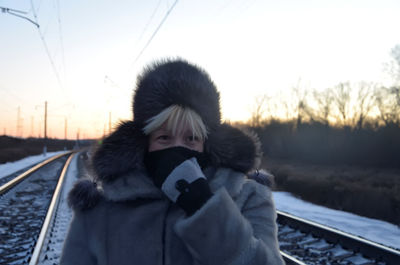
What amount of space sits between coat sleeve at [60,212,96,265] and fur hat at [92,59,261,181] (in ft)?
0.79

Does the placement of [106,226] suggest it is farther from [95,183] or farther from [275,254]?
[275,254]

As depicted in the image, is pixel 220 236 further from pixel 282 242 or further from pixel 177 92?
pixel 282 242

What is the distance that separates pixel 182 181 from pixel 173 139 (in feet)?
1.11

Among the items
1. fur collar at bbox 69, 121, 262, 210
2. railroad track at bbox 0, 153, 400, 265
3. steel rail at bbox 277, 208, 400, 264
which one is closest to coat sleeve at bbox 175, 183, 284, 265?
fur collar at bbox 69, 121, 262, 210

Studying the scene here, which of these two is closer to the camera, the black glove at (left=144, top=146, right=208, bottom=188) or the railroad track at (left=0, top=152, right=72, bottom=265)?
the black glove at (left=144, top=146, right=208, bottom=188)

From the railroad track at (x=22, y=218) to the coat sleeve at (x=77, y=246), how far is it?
11.5 feet

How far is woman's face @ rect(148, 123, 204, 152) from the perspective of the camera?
1.63 metres

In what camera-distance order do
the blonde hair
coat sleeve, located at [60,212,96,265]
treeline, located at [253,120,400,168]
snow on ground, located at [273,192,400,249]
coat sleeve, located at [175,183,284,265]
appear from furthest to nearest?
1. treeline, located at [253,120,400,168]
2. snow on ground, located at [273,192,400,249]
3. the blonde hair
4. coat sleeve, located at [60,212,96,265]
5. coat sleeve, located at [175,183,284,265]

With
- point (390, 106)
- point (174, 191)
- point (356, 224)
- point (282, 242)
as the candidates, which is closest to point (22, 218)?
point (282, 242)

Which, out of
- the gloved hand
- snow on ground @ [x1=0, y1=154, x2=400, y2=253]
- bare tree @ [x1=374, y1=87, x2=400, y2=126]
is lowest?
snow on ground @ [x1=0, y1=154, x2=400, y2=253]

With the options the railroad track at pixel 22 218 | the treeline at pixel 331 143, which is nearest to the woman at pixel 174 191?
the railroad track at pixel 22 218

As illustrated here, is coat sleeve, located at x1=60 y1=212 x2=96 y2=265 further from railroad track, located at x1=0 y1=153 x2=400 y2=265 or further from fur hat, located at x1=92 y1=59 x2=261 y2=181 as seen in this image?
railroad track, located at x1=0 y1=153 x2=400 y2=265

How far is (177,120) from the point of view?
5.26ft

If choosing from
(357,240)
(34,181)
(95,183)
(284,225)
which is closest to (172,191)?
(95,183)
